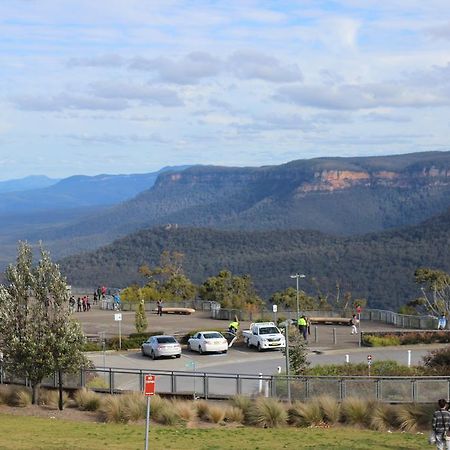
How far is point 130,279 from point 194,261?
12.2m

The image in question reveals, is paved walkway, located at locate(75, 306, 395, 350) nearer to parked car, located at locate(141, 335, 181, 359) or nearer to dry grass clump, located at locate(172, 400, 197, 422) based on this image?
parked car, located at locate(141, 335, 181, 359)

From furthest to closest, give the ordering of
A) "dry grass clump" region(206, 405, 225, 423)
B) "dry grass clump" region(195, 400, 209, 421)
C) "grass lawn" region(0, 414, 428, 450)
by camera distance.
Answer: "dry grass clump" region(195, 400, 209, 421) < "dry grass clump" region(206, 405, 225, 423) < "grass lawn" region(0, 414, 428, 450)

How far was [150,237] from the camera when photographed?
183 meters

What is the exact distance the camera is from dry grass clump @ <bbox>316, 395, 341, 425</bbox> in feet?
93.9

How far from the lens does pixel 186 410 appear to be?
1160 inches

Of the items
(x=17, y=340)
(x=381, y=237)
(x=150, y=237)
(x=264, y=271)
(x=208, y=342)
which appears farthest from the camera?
(x=150, y=237)

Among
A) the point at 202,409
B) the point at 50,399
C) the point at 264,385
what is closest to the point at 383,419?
the point at 264,385

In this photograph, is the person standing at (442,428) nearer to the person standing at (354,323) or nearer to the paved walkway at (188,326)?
the paved walkway at (188,326)

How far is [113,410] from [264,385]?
4724 millimetres

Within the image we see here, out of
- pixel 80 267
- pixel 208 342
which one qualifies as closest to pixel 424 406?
pixel 208 342

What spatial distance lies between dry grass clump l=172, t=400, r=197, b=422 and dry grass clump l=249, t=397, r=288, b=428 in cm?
171

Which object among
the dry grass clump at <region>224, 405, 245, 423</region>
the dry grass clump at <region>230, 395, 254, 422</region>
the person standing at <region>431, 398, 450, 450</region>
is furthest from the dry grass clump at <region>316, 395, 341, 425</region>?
the person standing at <region>431, 398, 450, 450</region>

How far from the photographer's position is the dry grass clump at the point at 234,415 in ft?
Answer: 96.3

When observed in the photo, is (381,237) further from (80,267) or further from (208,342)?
(208,342)
